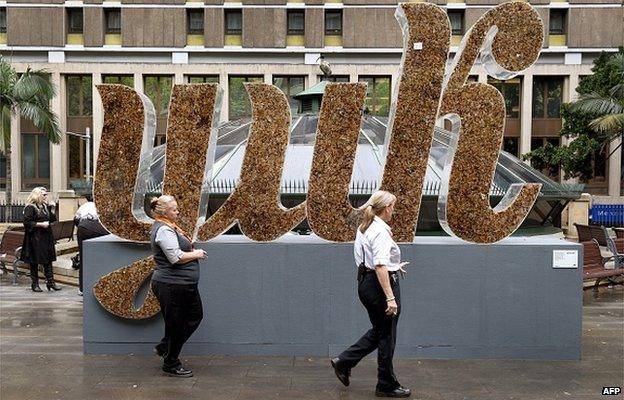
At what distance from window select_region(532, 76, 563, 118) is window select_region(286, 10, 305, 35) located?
13168mm

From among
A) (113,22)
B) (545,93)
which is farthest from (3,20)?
(545,93)

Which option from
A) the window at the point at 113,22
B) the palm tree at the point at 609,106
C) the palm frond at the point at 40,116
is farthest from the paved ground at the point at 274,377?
the window at the point at 113,22

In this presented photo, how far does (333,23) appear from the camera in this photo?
35438mm

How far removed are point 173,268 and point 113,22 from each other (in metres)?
33.0

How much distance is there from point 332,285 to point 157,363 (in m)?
1.99

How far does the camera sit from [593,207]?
29.3 m

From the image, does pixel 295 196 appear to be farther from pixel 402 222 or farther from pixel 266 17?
pixel 266 17

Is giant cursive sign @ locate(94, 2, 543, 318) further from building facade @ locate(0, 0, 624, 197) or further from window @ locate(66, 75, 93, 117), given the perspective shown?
window @ locate(66, 75, 93, 117)

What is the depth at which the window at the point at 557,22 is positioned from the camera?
35.2 metres

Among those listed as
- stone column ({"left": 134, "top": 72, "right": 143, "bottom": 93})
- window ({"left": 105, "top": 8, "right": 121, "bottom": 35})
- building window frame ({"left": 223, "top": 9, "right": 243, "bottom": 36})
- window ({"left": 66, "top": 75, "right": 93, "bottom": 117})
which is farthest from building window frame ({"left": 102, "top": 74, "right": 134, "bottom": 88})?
building window frame ({"left": 223, "top": 9, "right": 243, "bottom": 36})

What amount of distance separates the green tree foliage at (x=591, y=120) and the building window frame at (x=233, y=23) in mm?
17325

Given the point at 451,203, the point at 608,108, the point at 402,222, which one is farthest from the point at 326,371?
the point at 608,108

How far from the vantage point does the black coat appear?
1109 centimetres

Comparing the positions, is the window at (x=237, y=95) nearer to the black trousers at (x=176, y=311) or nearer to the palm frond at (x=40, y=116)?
the palm frond at (x=40, y=116)
